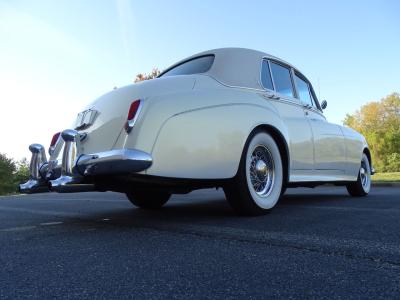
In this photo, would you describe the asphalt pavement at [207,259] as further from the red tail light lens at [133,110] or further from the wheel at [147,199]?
the wheel at [147,199]

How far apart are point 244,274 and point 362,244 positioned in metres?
0.99

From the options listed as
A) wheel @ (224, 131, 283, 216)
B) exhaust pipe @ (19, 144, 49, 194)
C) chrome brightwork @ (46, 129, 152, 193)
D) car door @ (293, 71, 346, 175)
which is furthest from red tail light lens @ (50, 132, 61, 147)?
car door @ (293, 71, 346, 175)

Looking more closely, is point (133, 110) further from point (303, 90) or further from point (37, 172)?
point (303, 90)

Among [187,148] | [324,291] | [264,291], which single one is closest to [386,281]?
[324,291]

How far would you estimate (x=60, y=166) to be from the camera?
12.0 feet

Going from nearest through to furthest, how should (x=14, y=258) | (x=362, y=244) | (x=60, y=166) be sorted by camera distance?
(x=14, y=258) < (x=362, y=244) < (x=60, y=166)

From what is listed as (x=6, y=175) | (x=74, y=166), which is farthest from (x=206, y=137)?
(x=6, y=175)

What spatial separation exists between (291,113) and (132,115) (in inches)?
88.0

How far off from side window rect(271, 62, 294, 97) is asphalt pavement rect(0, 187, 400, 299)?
Answer: 1.76m

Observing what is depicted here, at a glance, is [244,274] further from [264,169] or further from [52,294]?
[264,169]

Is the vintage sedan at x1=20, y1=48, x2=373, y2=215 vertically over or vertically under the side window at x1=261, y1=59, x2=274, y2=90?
under

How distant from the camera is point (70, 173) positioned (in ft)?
10.8

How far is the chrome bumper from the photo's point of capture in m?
2.97

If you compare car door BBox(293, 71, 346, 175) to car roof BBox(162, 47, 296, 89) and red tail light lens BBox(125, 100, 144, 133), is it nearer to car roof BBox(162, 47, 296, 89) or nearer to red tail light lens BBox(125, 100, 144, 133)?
car roof BBox(162, 47, 296, 89)
